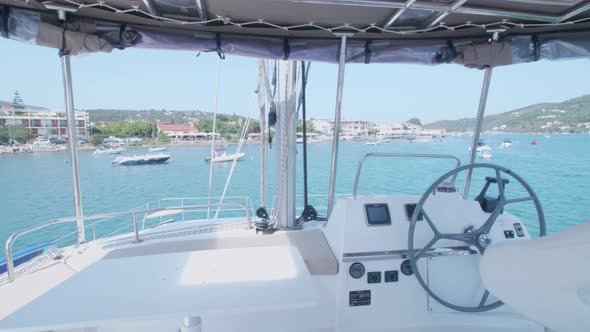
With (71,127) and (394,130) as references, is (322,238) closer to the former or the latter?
(71,127)

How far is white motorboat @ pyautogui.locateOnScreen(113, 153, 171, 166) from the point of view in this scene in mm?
19970

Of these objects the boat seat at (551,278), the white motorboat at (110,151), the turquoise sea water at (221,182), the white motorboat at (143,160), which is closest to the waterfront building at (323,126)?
the boat seat at (551,278)

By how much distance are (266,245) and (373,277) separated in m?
0.65

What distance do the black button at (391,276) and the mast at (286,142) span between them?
92 centimetres

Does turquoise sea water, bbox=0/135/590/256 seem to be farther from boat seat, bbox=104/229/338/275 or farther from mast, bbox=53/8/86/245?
mast, bbox=53/8/86/245

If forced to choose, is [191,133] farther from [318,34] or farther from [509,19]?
[509,19]

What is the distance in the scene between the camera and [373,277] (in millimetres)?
1607

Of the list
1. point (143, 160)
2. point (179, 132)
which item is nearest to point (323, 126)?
point (179, 132)

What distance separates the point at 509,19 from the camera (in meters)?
1.85

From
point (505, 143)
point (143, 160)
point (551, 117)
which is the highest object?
point (551, 117)

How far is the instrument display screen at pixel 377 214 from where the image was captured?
5.42ft

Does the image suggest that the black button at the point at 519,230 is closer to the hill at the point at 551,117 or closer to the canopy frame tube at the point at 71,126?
the hill at the point at 551,117

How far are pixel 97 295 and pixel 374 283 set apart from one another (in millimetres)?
1216

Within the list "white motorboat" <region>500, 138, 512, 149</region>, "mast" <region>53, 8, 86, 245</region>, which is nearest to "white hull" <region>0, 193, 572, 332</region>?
"mast" <region>53, 8, 86, 245</region>
